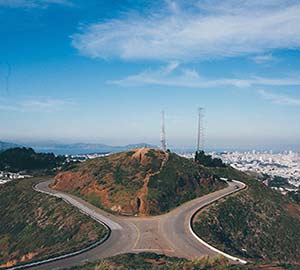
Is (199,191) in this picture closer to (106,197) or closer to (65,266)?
(106,197)

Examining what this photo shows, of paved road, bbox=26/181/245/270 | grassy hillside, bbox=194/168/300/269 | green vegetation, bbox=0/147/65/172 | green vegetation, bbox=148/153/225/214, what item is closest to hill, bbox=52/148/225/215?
green vegetation, bbox=148/153/225/214

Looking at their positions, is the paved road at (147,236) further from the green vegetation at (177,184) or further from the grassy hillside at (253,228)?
the grassy hillside at (253,228)

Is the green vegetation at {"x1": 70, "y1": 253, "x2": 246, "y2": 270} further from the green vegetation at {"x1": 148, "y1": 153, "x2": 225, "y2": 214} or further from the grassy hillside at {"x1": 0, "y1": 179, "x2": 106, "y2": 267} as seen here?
the green vegetation at {"x1": 148, "y1": 153, "x2": 225, "y2": 214}

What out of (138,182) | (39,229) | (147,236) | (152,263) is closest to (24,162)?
(138,182)

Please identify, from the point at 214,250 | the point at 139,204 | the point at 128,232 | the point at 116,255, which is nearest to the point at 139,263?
the point at 116,255

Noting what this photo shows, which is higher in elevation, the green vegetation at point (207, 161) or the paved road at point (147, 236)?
the green vegetation at point (207, 161)

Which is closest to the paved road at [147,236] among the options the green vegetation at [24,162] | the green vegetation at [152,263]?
the green vegetation at [152,263]
